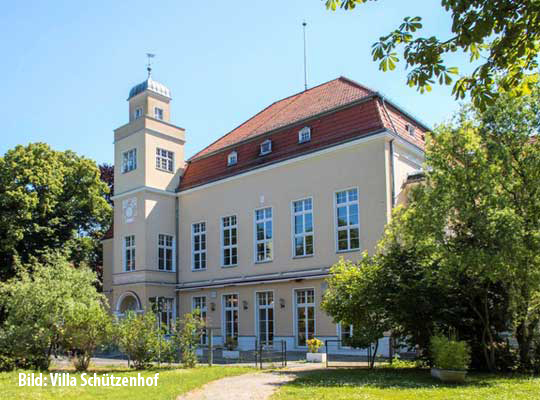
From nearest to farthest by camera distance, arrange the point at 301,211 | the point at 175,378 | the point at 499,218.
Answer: the point at 499,218 → the point at 175,378 → the point at 301,211

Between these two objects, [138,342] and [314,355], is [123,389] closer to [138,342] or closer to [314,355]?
[138,342]

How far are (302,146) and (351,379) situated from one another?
42.3ft

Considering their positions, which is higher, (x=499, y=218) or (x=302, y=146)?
(x=302, y=146)

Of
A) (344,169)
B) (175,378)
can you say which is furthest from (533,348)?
(344,169)

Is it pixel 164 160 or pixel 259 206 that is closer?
pixel 259 206

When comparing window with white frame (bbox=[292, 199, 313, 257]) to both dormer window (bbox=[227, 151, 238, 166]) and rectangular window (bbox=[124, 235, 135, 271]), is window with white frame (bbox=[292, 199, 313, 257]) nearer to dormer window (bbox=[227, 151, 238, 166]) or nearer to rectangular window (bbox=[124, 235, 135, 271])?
dormer window (bbox=[227, 151, 238, 166])

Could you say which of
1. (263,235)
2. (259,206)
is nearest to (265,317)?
(263,235)

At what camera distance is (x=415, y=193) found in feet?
47.3

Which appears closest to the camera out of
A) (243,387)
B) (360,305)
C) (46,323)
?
(243,387)

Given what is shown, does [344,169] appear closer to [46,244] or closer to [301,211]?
[301,211]

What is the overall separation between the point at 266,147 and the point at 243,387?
15.4 m

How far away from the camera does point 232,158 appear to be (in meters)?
27.4

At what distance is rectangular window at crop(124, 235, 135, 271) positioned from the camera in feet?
93.4

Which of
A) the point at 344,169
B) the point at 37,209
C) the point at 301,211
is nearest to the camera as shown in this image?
the point at 344,169
